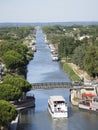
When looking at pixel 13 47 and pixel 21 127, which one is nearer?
pixel 21 127

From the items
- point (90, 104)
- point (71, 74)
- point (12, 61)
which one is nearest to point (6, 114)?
point (90, 104)

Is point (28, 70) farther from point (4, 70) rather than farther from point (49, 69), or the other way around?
point (4, 70)

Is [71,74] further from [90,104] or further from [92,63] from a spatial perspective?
[90,104]

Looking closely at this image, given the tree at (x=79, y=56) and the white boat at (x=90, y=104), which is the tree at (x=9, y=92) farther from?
the tree at (x=79, y=56)

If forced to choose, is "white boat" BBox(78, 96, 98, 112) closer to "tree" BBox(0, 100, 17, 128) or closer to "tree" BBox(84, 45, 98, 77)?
"tree" BBox(0, 100, 17, 128)

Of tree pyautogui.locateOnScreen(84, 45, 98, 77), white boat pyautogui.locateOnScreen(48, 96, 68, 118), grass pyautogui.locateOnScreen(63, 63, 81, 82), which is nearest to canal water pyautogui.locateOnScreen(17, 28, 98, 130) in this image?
white boat pyautogui.locateOnScreen(48, 96, 68, 118)

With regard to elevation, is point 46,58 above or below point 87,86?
below

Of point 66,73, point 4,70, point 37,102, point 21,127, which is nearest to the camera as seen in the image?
point 21,127


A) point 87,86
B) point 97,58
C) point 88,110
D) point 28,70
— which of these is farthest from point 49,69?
point 88,110
